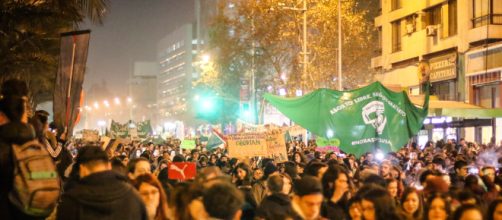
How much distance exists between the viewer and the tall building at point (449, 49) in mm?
29578

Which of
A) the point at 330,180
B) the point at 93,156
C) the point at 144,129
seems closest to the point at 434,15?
the point at 144,129

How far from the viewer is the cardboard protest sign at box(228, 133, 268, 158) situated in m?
15.1

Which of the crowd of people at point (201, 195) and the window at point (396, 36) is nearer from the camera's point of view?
the crowd of people at point (201, 195)

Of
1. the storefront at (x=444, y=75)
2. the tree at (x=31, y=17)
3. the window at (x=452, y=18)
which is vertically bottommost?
the tree at (x=31, y=17)

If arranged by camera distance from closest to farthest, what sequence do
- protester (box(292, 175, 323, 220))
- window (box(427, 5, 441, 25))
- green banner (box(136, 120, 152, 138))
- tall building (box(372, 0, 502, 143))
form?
protester (box(292, 175, 323, 220))
tall building (box(372, 0, 502, 143))
window (box(427, 5, 441, 25))
green banner (box(136, 120, 152, 138))

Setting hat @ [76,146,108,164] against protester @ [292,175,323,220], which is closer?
hat @ [76,146,108,164]

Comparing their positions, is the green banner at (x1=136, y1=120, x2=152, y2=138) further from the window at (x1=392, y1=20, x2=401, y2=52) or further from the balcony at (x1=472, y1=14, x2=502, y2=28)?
the balcony at (x1=472, y1=14, x2=502, y2=28)

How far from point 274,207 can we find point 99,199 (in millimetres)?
2238

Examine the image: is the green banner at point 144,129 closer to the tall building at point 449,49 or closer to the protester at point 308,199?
the tall building at point 449,49

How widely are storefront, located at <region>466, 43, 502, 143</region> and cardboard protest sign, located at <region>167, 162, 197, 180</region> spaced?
1958cm

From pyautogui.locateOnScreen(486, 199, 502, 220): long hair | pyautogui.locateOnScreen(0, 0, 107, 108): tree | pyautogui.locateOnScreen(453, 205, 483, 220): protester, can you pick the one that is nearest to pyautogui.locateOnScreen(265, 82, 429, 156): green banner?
pyautogui.locateOnScreen(0, 0, 107, 108): tree

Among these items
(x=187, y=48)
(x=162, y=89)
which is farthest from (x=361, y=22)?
(x=162, y=89)

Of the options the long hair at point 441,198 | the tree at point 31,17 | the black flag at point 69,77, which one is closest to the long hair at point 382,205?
the long hair at point 441,198

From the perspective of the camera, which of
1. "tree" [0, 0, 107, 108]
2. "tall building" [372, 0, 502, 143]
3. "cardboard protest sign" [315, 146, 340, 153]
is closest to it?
"tree" [0, 0, 107, 108]
